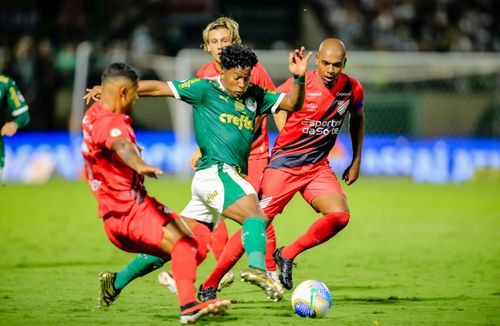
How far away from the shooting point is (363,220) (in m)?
15.3

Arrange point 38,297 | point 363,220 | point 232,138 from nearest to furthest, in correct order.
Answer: point 232,138 → point 38,297 → point 363,220

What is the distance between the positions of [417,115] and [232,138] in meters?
18.5

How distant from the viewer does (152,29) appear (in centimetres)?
2655

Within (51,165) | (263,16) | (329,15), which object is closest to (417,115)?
(329,15)

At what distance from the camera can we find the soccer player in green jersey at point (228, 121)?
22.4 feet

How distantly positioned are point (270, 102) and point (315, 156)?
1.31 meters

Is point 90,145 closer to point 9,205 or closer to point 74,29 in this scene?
point 9,205

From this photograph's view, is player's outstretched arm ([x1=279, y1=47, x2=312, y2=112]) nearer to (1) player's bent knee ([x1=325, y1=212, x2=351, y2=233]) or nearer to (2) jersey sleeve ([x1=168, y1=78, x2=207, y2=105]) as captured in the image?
(2) jersey sleeve ([x1=168, y1=78, x2=207, y2=105])

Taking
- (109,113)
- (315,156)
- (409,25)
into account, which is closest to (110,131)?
(109,113)

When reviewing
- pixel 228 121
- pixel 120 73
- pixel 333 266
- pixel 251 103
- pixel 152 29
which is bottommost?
pixel 333 266

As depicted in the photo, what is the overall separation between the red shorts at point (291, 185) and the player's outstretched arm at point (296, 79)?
119 centimetres

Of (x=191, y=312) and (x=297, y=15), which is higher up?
(x=297, y=15)

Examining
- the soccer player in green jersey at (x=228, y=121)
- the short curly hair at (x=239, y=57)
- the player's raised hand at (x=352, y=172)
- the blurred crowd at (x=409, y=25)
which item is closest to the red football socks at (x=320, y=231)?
the player's raised hand at (x=352, y=172)

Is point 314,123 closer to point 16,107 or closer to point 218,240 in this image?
point 218,240
